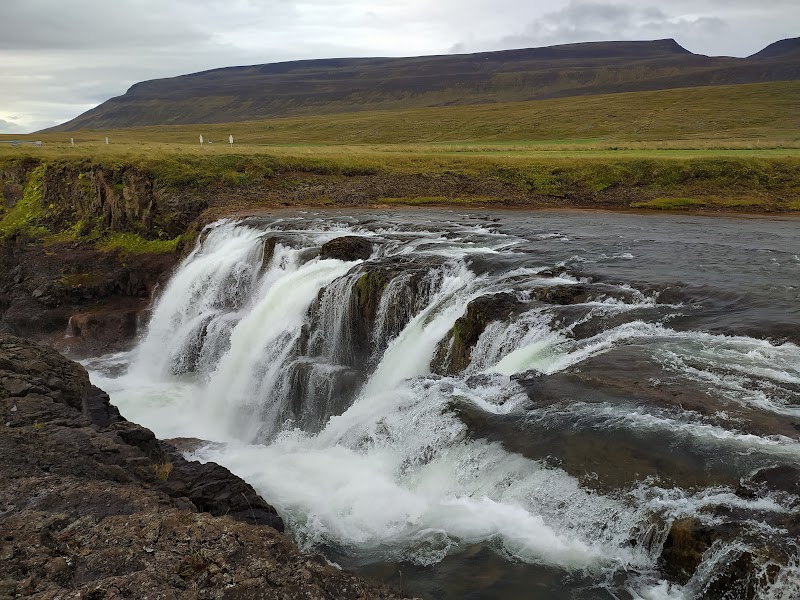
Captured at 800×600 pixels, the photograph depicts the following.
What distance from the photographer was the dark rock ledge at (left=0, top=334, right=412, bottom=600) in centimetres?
718

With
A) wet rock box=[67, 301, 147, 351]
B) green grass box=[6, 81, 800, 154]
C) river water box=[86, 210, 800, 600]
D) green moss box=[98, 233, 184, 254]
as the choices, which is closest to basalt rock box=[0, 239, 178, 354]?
wet rock box=[67, 301, 147, 351]

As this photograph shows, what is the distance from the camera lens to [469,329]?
55.1ft

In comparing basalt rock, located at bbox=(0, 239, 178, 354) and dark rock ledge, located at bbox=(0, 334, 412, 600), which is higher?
dark rock ledge, located at bbox=(0, 334, 412, 600)

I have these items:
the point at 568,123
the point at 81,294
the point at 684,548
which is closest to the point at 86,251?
the point at 81,294

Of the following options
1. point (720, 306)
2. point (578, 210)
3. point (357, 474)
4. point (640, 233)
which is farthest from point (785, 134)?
point (357, 474)

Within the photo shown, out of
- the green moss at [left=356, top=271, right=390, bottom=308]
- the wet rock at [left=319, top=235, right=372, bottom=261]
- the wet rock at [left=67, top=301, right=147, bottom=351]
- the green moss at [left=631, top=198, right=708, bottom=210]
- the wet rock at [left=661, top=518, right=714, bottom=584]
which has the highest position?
the green moss at [left=631, top=198, right=708, bottom=210]

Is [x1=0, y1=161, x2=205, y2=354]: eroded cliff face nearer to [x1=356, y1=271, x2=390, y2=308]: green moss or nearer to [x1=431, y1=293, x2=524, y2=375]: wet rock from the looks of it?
[x1=356, y1=271, x2=390, y2=308]: green moss

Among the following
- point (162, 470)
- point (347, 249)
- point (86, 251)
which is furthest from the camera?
point (86, 251)

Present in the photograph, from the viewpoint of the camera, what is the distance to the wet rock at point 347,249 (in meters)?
24.0

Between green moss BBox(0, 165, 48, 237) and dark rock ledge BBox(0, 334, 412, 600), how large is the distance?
34871 millimetres

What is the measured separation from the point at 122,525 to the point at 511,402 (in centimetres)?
679

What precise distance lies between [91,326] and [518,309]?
24.2 m

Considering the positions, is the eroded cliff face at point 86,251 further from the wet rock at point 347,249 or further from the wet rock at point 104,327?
the wet rock at point 347,249

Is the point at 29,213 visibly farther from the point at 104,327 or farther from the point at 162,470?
the point at 162,470
